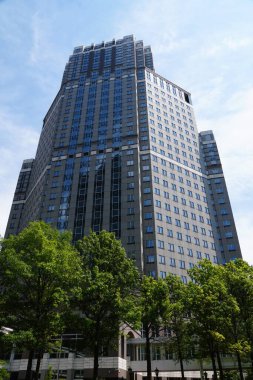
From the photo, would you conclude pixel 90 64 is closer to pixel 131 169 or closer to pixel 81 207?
pixel 131 169

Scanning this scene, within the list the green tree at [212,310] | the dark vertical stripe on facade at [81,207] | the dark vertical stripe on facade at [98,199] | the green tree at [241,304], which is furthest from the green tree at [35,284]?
the dark vertical stripe on facade at [98,199]

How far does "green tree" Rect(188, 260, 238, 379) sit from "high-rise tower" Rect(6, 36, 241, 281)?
125ft

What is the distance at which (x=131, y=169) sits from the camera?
9050cm

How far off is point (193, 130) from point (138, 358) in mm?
78188

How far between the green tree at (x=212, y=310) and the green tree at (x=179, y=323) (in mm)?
1487

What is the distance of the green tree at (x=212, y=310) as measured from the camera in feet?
105

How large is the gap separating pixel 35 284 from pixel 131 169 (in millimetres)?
63767

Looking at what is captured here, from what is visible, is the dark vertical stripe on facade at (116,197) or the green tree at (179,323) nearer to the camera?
the green tree at (179,323)

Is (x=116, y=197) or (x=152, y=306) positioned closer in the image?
(x=152, y=306)

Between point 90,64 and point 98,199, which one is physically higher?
point 90,64

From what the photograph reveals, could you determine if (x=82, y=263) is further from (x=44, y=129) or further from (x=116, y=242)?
(x=44, y=129)

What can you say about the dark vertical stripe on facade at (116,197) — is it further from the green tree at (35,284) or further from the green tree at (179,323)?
the green tree at (35,284)

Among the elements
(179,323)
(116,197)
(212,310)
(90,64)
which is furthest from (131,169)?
(212,310)

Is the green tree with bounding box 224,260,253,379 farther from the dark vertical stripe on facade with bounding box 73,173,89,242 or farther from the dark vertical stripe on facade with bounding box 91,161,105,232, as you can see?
the dark vertical stripe on facade with bounding box 73,173,89,242
